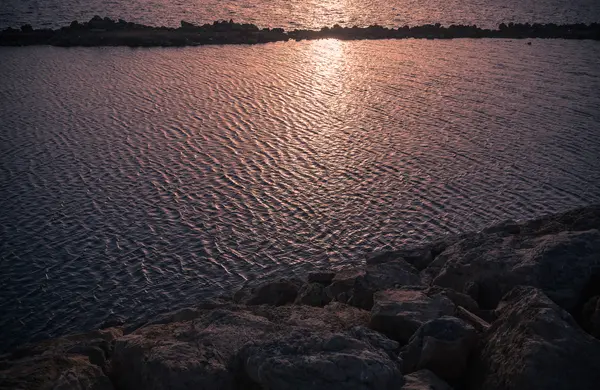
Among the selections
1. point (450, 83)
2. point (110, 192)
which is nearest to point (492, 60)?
point (450, 83)

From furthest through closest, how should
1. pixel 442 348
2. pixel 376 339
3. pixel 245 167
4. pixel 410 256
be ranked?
pixel 245 167
pixel 410 256
pixel 376 339
pixel 442 348

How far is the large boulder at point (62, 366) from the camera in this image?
959 cm

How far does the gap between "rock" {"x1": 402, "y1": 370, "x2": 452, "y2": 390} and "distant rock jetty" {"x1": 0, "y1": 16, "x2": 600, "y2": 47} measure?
50025 millimetres

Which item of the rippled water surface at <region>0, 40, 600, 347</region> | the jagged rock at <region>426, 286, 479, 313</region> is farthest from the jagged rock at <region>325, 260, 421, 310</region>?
the rippled water surface at <region>0, 40, 600, 347</region>

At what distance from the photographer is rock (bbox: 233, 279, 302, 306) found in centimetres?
1527

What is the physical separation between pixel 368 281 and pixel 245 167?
12718 millimetres

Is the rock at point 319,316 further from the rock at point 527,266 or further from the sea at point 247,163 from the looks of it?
the sea at point 247,163

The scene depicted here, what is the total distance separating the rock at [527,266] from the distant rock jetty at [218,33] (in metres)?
46.2

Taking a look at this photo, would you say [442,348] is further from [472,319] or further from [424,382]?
[472,319]

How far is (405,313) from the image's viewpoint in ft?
38.0

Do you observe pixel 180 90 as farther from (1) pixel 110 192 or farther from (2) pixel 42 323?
(2) pixel 42 323

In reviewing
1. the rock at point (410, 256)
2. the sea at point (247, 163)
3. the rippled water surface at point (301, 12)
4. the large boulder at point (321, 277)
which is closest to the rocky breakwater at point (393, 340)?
the large boulder at point (321, 277)

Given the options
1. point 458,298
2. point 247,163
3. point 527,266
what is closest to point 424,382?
point 458,298

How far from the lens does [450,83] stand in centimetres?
4047
